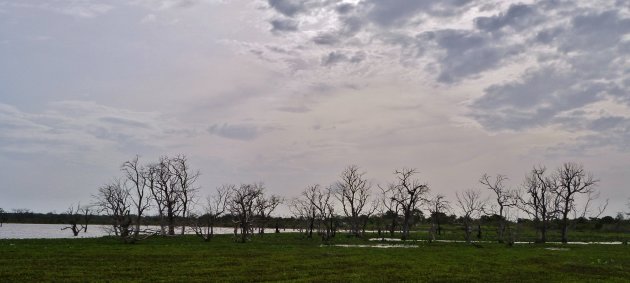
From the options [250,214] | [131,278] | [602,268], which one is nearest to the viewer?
[131,278]

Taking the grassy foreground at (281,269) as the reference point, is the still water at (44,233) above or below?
below

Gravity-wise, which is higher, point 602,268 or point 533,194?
point 533,194

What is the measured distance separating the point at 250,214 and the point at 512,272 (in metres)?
54.3

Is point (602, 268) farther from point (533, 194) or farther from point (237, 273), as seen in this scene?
point (533, 194)

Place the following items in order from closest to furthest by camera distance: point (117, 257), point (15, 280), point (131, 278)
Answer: point (15, 280) → point (131, 278) → point (117, 257)

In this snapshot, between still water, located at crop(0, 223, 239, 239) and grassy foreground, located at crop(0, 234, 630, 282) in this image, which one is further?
still water, located at crop(0, 223, 239, 239)

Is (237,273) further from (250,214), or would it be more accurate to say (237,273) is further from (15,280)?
(250,214)

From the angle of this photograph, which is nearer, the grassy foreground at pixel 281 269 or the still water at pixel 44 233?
the grassy foreground at pixel 281 269

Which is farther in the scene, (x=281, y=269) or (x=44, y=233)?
(x=44, y=233)

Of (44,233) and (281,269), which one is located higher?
(281,269)

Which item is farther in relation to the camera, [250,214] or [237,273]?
[250,214]

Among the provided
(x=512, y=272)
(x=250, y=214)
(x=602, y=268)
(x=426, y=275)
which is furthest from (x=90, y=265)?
(x=250, y=214)

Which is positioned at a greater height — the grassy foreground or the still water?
the grassy foreground

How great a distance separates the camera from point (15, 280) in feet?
86.2
